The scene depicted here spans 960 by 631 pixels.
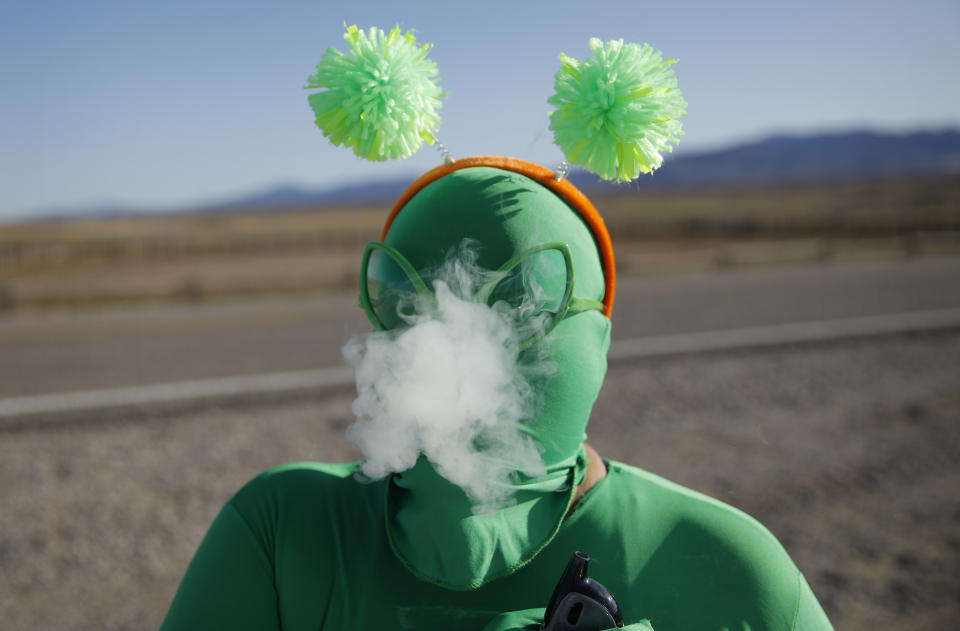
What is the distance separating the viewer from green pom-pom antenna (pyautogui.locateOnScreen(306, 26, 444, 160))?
1.51 m

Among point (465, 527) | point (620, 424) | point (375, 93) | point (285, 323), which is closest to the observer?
point (465, 527)

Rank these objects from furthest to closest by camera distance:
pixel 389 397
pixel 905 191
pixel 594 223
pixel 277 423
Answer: pixel 905 191
pixel 277 423
pixel 594 223
pixel 389 397

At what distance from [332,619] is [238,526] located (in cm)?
27

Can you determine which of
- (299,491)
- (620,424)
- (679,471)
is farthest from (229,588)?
(620,424)

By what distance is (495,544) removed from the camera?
141 cm

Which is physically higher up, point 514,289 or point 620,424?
point 514,289

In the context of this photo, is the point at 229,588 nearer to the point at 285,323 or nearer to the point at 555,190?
the point at 555,190

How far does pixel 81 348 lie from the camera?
10.9m

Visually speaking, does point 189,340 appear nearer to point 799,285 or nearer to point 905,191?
point 799,285

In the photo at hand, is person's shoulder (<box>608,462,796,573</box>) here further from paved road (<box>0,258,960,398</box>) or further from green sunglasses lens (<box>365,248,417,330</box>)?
paved road (<box>0,258,960,398</box>)

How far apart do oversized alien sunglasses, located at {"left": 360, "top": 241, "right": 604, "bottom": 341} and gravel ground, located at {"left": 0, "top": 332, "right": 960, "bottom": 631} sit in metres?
3.74

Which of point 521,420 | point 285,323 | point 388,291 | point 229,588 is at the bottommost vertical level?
point 285,323

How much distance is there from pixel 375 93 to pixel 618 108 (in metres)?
0.50

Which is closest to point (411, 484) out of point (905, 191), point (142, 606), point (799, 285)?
point (142, 606)
